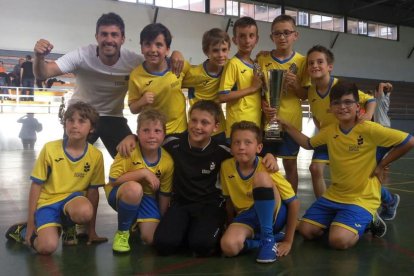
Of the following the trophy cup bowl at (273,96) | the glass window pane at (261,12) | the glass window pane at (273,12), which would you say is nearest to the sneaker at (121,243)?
the trophy cup bowl at (273,96)

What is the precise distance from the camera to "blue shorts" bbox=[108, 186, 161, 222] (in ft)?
9.67

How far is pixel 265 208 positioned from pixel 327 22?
20.1 meters

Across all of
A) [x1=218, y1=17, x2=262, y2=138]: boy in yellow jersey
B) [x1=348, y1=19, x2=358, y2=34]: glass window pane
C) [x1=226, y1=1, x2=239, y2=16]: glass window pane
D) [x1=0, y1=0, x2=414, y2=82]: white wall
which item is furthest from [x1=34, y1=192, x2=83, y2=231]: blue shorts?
[x1=348, y1=19, x2=358, y2=34]: glass window pane

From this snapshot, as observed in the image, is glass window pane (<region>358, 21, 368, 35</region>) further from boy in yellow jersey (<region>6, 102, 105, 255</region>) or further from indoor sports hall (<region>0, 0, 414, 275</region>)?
boy in yellow jersey (<region>6, 102, 105, 255</region>)

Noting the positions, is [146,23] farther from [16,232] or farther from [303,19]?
[16,232]

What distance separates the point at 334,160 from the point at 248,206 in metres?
0.77

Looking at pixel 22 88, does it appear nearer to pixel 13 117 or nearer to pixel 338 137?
A: pixel 13 117

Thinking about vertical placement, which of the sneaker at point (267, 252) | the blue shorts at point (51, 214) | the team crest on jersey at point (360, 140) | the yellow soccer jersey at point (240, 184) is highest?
the team crest on jersey at point (360, 140)

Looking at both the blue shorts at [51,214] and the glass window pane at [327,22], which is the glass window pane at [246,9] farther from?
the blue shorts at [51,214]

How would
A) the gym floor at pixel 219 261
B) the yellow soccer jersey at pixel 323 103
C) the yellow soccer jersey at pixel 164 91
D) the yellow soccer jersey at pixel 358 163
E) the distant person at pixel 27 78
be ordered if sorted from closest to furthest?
the gym floor at pixel 219 261
the yellow soccer jersey at pixel 358 163
the yellow soccer jersey at pixel 164 91
the yellow soccer jersey at pixel 323 103
the distant person at pixel 27 78

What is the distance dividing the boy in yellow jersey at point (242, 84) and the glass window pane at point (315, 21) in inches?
714

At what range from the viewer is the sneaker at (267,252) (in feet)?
8.22

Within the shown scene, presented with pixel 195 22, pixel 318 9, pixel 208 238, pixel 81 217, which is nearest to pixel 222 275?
pixel 208 238

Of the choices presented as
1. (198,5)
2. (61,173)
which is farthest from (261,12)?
(61,173)
